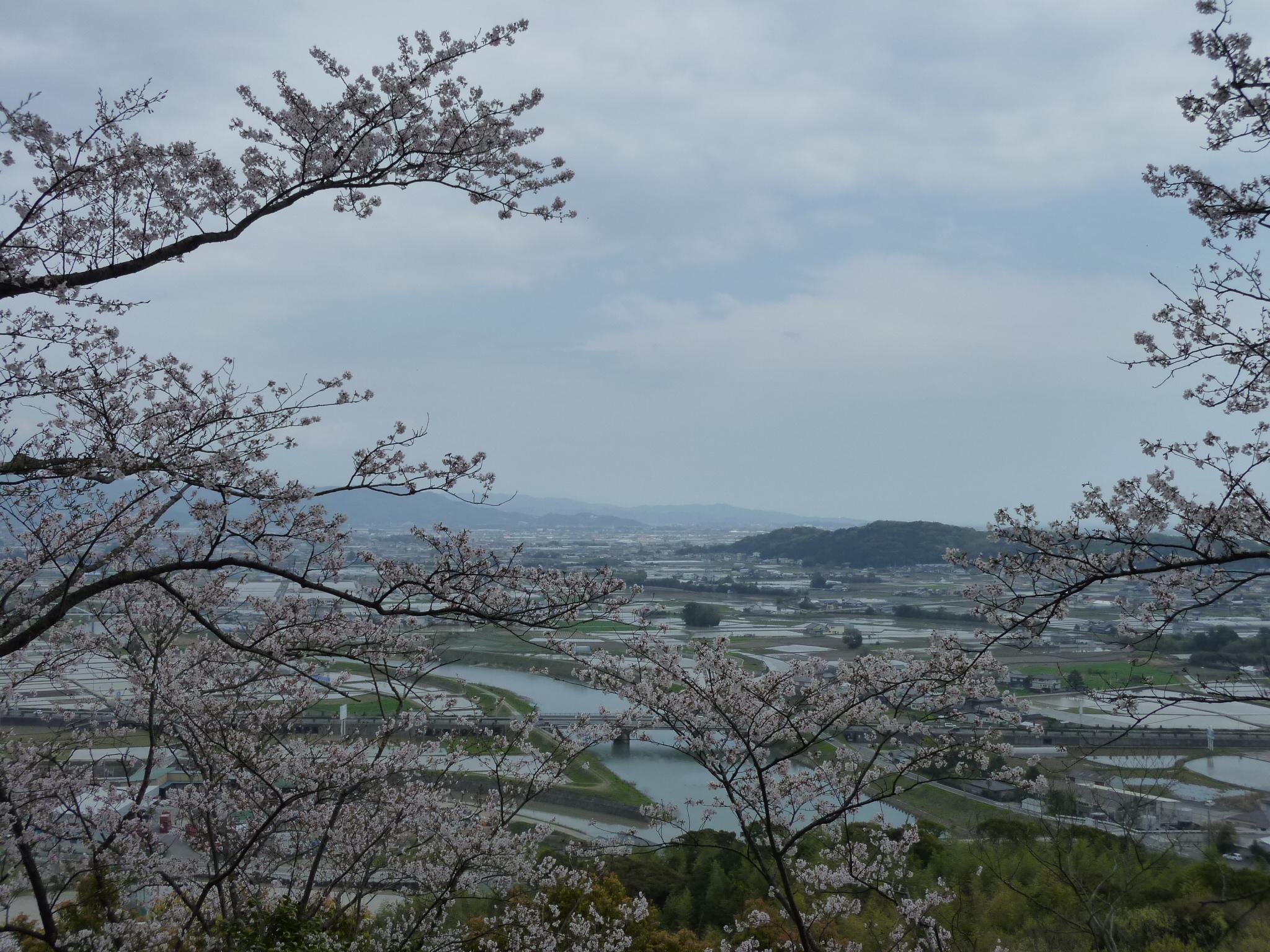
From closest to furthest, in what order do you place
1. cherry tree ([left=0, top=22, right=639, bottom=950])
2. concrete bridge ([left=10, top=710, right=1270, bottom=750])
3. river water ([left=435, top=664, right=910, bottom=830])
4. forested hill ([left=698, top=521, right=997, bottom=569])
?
cherry tree ([left=0, top=22, right=639, bottom=950])
concrete bridge ([left=10, top=710, right=1270, bottom=750])
river water ([left=435, top=664, right=910, bottom=830])
forested hill ([left=698, top=521, right=997, bottom=569])

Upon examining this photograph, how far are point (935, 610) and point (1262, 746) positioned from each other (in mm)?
6192

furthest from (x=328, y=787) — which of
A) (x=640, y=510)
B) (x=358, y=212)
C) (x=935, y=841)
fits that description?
(x=640, y=510)

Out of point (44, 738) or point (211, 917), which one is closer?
point (211, 917)

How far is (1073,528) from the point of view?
391 centimetres

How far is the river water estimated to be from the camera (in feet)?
35.5

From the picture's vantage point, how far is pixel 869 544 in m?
24.3

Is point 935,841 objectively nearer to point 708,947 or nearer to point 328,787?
point 708,947

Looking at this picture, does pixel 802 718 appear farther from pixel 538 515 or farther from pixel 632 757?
pixel 538 515

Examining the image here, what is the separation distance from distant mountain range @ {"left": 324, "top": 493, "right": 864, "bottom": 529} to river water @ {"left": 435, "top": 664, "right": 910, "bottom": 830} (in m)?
2.33

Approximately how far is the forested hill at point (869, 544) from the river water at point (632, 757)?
7.27 m

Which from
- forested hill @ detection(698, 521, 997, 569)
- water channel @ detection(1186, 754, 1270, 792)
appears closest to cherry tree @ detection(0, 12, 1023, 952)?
water channel @ detection(1186, 754, 1270, 792)

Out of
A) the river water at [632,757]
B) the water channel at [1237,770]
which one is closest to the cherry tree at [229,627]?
the river water at [632,757]

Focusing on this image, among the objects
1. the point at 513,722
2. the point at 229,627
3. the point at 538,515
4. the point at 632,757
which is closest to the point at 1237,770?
the point at 632,757

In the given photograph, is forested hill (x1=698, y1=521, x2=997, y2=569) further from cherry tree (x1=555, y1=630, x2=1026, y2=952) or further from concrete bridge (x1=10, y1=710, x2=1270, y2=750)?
cherry tree (x1=555, y1=630, x2=1026, y2=952)
